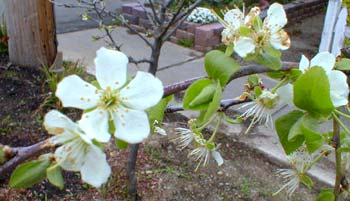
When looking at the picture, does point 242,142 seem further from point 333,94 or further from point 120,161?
point 333,94

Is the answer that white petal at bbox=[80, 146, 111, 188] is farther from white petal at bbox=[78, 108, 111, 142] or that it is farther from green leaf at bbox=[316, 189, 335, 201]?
green leaf at bbox=[316, 189, 335, 201]

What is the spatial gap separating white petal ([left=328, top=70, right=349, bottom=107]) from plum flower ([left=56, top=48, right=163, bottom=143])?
0.25 m

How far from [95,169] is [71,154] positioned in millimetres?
30

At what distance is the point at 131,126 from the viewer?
0.50m

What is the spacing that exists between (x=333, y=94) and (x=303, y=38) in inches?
203

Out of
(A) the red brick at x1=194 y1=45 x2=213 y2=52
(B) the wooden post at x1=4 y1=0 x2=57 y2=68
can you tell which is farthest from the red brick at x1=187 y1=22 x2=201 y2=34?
(B) the wooden post at x1=4 y1=0 x2=57 y2=68

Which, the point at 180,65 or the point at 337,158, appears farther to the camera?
the point at 180,65

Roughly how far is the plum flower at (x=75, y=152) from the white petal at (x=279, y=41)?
1.03 ft

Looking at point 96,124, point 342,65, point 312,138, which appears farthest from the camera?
point 342,65

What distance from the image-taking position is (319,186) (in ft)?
8.92

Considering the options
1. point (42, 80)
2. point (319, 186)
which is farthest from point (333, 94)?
point (42, 80)

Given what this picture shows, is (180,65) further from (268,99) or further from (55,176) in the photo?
(55,176)

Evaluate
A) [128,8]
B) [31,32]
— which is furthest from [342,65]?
[128,8]

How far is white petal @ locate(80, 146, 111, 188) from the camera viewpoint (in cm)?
49
